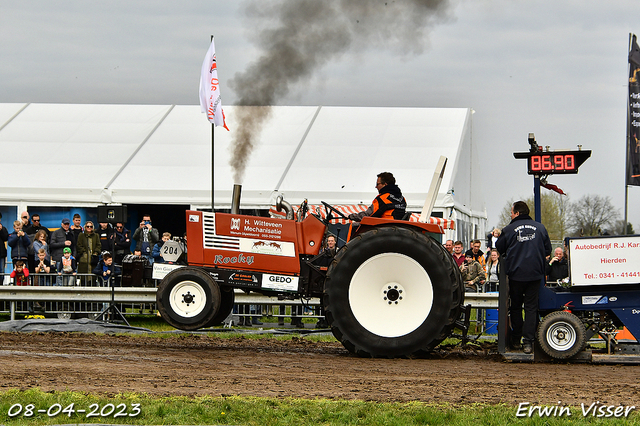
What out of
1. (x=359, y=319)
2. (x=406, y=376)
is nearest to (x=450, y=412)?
(x=406, y=376)

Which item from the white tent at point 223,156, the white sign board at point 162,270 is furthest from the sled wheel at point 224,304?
the white tent at point 223,156

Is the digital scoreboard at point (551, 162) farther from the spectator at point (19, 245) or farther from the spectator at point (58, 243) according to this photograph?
the spectator at point (19, 245)

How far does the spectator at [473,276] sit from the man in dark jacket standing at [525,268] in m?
4.37

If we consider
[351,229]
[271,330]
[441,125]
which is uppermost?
[441,125]

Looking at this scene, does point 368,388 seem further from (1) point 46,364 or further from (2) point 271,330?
A: (2) point 271,330

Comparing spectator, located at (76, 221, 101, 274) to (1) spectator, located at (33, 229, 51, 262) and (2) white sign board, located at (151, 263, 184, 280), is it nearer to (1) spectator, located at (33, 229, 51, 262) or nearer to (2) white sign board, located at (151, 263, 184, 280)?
(1) spectator, located at (33, 229, 51, 262)

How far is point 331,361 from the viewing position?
8195mm

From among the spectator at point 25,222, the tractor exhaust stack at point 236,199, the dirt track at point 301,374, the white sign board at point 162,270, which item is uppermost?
the tractor exhaust stack at point 236,199

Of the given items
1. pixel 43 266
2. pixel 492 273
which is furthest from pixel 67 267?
pixel 492 273

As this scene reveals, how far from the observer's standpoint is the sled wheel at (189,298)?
30.5 ft

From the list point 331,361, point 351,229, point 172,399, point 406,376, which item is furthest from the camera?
point 351,229

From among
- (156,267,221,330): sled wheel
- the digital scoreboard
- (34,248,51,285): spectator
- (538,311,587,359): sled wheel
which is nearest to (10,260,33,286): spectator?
(34,248,51,285): spectator

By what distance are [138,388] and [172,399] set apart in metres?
0.59

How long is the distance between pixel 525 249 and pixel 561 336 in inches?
39.1
